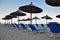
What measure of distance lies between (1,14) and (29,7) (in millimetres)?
26033

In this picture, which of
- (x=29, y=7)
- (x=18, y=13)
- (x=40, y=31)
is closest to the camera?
(x=40, y=31)

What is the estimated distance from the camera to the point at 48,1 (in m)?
6.89

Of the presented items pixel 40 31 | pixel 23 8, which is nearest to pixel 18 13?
pixel 23 8

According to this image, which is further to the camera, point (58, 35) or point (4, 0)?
point (4, 0)

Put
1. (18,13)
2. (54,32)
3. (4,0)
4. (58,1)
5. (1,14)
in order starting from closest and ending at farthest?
(58,1) → (54,32) → (18,13) → (4,0) → (1,14)

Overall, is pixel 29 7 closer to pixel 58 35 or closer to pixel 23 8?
pixel 23 8

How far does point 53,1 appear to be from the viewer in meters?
6.74

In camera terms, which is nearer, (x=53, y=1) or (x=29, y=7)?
(x=53, y=1)

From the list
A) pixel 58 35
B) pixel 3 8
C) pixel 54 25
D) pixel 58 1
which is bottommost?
pixel 58 35

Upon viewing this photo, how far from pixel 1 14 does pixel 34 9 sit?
25.9 m

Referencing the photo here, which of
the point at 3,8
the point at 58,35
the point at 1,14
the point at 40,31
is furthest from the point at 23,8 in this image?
the point at 1,14

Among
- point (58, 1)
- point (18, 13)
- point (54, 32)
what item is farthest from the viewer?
point (18, 13)

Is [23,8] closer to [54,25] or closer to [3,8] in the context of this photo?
[54,25]

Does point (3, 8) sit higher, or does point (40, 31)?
point (3, 8)
